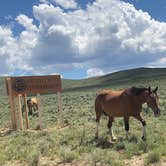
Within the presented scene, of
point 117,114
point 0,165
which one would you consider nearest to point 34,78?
point 117,114

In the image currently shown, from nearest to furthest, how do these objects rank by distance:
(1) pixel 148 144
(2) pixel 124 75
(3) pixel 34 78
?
(1) pixel 148 144 → (3) pixel 34 78 → (2) pixel 124 75

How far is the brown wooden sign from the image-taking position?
1980 centimetres

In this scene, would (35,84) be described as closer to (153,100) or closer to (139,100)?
(139,100)

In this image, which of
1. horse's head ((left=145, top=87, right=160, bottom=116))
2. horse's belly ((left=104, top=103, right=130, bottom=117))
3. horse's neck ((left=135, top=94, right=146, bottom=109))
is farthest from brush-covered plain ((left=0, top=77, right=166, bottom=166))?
horse's neck ((left=135, top=94, right=146, bottom=109))

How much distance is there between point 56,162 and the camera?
37.4 ft

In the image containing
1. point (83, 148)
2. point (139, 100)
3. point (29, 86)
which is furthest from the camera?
point (29, 86)

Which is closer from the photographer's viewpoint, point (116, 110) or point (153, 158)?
point (153, 158)

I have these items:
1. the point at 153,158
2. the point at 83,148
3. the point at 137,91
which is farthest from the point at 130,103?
the point at 153,158

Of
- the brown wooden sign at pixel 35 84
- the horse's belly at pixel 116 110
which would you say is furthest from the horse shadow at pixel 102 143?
the brown wooden sign at pixel 35 84

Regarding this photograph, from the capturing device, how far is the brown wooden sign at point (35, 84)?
1980 centimetres

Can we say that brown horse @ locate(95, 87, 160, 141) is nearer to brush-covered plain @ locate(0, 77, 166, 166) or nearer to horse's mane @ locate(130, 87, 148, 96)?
horse's mane @ locate(130, 87, 148, 96)

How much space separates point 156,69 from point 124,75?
1516cm

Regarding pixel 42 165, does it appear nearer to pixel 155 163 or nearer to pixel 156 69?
pixel 155 163

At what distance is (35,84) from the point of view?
20.2m
